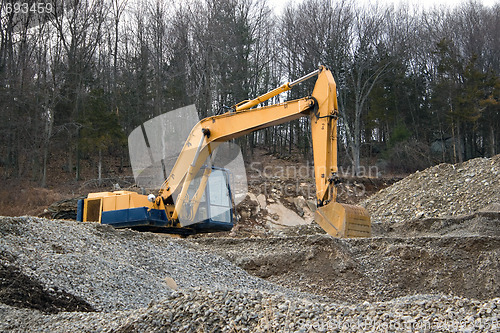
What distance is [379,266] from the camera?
8.06m

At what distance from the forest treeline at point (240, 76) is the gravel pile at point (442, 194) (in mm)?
10925

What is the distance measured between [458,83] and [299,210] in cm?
1678

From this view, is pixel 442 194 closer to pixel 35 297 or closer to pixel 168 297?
pixel 168 297

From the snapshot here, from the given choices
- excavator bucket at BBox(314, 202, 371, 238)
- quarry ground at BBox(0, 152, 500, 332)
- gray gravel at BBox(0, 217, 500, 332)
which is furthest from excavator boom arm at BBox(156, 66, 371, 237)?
gray gravel at BBox(0, 217, 500, 332)

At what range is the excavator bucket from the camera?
880 cm

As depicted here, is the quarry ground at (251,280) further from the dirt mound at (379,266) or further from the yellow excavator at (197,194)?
the yellow excavator at (197,194)

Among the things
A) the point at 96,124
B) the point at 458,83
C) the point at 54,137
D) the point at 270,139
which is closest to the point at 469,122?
the point at 458,83

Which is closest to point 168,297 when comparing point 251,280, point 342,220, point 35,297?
point 35,297

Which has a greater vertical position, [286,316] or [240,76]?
[240,76]

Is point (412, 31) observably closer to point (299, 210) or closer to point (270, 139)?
point (270, 139)

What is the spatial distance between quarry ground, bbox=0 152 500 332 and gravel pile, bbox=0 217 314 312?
0.9 inches

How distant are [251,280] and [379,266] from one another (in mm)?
2161

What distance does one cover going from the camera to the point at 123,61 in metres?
30.7

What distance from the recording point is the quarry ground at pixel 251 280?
12.9ft
